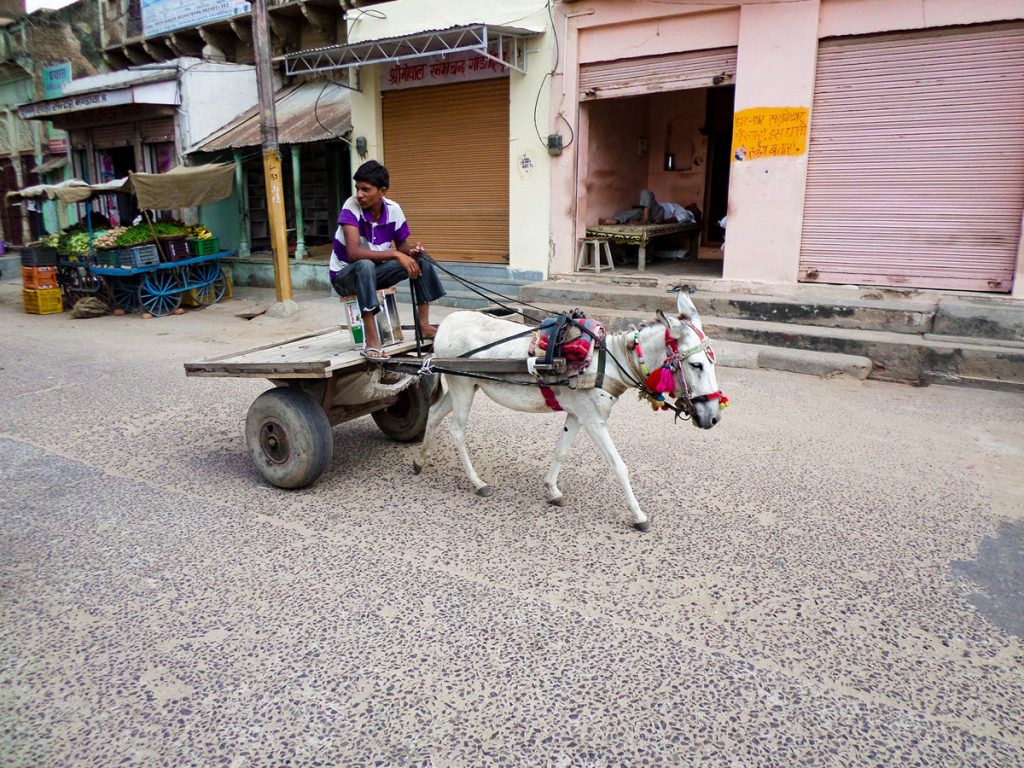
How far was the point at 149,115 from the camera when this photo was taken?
55.9 feet

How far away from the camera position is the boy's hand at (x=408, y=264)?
16.0ft

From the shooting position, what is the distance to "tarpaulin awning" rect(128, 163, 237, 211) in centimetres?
1331

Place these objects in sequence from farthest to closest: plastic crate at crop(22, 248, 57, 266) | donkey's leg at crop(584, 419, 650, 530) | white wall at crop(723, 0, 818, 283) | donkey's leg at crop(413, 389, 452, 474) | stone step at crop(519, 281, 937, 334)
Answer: plastic crate at crop(22, 248, 57, 266)
white wall at crop(723, 0, 818, 283)
stone step at crop(519, 281, 937, 334)
donkey's leg at crop(413, 389, 452, 474)
donkey's leg at crop(584, 419, 650, 530)

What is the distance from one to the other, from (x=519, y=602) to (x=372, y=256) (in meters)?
2.49

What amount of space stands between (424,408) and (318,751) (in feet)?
11.2

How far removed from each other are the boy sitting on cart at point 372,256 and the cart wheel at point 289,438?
1.83 ft

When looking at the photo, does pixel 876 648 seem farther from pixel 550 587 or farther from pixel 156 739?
pixel 156 739

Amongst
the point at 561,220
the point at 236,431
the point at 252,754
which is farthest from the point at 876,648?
the point at 561,220

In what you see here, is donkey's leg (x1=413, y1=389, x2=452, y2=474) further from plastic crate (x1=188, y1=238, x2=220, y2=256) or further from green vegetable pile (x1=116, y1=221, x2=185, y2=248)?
plastic crate (x1=188, y1=238, x2=220, y2=256)

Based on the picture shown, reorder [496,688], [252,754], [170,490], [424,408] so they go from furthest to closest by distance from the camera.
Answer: [424,408] → [170,490] → [496,688] → [252,754]

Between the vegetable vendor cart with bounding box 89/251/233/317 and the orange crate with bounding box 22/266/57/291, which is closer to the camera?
the vegetable vendor cart with bounding box 89/251/233/317

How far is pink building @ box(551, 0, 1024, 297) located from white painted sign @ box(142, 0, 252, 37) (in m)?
10.2

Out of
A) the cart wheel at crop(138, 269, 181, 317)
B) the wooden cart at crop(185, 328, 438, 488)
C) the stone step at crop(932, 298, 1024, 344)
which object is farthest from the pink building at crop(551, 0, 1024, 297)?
the cart wheel at crop(138, 269, 181, 317)

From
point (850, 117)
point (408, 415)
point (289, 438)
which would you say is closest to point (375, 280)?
point (289, 438)
